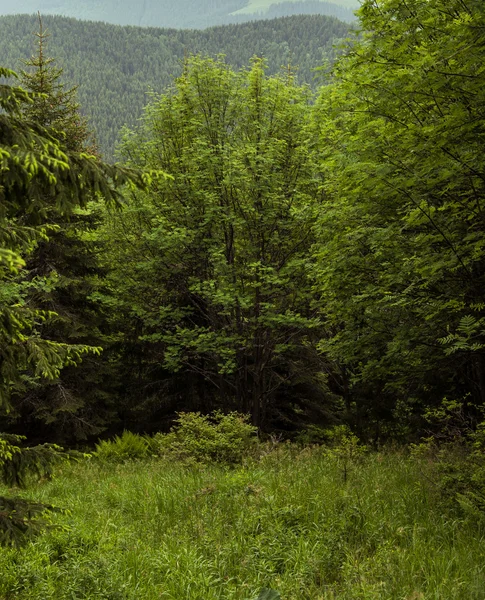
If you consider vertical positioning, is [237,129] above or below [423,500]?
above

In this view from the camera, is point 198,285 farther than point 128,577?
Yes

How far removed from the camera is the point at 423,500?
6895 mm

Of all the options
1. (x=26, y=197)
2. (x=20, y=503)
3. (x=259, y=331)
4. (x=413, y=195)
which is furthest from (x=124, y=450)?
(x=26, y=197)

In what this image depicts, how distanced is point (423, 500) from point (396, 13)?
310 inches

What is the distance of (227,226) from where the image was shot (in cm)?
1731

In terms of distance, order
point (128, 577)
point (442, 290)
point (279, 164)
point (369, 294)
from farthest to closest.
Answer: point (279, 164) → point (369, 294) → point (442, 290) → point (128, 577)

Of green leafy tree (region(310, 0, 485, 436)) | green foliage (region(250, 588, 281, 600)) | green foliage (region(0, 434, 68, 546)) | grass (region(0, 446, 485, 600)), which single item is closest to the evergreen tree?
green foliage (region(0, 434, 68, 546))

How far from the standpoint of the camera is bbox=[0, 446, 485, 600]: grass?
483 centimetres

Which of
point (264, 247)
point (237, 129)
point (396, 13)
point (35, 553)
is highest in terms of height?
point (396, 13)

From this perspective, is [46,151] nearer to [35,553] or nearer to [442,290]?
[35,553]

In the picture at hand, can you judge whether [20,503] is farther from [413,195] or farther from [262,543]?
[413,195]

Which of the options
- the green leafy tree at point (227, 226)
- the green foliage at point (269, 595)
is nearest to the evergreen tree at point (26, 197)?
the green foliage at point (269, 595)

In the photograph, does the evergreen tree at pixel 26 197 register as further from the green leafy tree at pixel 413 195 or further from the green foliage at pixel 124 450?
the green foliage at pixel 124 450

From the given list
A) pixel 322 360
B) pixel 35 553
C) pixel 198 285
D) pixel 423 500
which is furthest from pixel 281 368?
pixel 35 553
